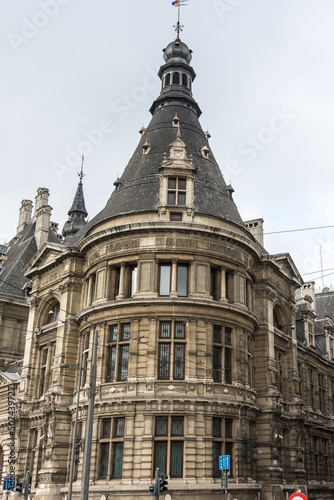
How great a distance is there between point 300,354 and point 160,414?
808 inches

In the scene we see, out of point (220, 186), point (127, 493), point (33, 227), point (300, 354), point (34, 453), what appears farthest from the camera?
point (33, 227)

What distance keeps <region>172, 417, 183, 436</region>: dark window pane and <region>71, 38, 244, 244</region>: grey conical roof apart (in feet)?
41.1

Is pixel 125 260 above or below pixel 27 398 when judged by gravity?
above

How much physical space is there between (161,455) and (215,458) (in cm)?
299

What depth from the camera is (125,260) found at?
35031mm

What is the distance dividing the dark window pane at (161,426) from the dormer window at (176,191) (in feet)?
43.1

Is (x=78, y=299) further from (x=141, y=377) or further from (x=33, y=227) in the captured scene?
(x=33, y=227)

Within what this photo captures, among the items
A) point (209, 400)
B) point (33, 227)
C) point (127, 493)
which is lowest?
point (127, 493)

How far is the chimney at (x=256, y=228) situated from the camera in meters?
48.9

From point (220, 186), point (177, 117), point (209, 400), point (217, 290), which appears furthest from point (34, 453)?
point (177, 117)

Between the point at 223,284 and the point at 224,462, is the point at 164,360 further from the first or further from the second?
the point at 224,462

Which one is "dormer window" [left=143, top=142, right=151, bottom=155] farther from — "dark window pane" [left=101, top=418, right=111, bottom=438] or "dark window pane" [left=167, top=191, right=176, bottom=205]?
"dark window pane" [left=101, top=418, right=111, bottom=438]

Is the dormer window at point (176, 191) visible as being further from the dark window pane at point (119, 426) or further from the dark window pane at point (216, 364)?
the dark window pane at point (119, 426)

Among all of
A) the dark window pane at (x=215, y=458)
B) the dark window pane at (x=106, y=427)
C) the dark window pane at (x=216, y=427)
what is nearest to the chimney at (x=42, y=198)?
the dark window pane at (x=106, y=427)
